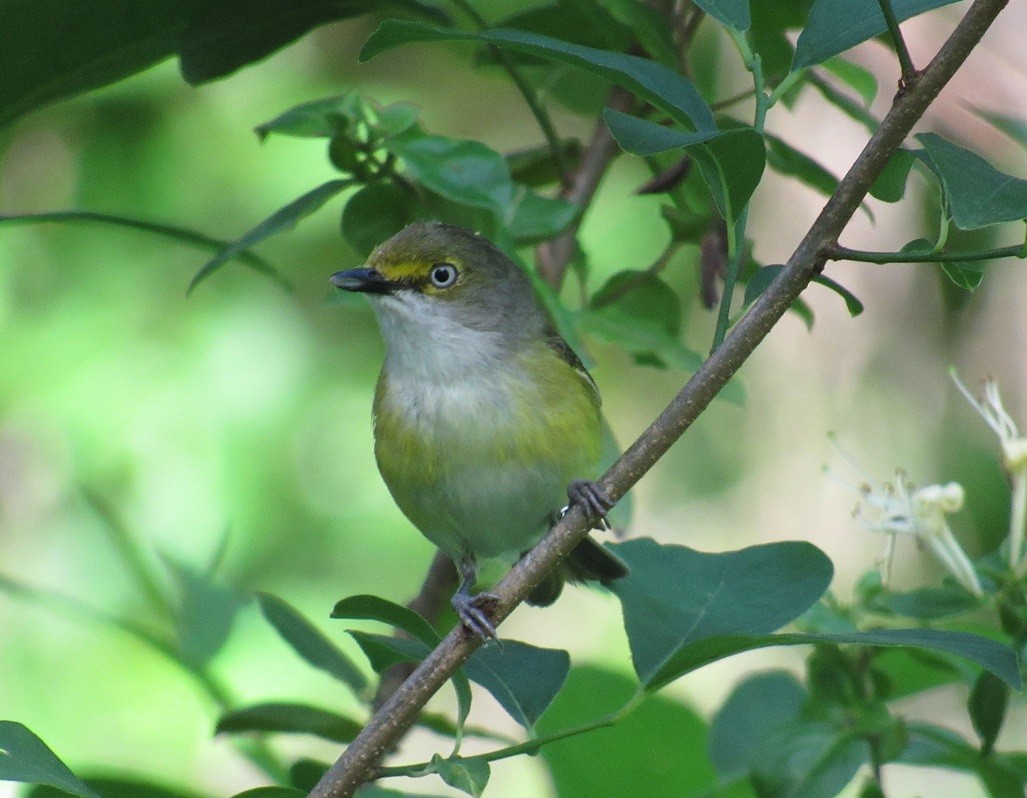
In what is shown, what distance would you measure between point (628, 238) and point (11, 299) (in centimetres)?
264

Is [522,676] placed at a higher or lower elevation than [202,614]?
lower

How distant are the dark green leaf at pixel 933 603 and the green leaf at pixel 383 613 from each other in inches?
35.3

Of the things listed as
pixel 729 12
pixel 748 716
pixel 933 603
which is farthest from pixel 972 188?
pixel 748 716

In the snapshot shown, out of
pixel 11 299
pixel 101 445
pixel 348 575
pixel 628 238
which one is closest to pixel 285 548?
pixel 348 575

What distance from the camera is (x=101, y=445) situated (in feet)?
17.2

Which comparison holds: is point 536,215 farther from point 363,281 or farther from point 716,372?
point 716,372

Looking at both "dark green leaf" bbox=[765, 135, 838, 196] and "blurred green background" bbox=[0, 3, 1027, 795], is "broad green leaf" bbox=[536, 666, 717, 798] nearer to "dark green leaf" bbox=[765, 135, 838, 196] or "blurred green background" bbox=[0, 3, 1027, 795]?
"dark green leaf" bbox=[765, 135, 838, 196]

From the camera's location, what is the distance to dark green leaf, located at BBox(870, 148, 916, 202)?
1960 millimetres

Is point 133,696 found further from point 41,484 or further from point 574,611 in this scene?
point 574,611

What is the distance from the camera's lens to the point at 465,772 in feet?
5.80

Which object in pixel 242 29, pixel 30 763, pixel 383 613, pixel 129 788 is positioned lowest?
pixel 30 763

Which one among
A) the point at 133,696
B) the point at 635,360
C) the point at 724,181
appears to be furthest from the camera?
the point at 133,696

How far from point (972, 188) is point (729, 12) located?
19.5 inches

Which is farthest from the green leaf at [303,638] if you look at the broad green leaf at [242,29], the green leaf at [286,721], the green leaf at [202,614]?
the broad green leaf at [242,29]
